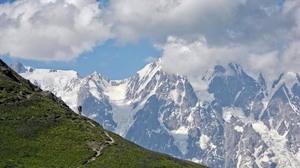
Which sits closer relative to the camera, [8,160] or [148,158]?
[8,160]

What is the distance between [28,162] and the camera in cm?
7131

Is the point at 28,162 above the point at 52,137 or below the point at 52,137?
below

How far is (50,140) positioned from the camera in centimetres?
8200

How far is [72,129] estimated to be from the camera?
8981 centimetres

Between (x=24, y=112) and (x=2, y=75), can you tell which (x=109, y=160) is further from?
(x=2, y=75)

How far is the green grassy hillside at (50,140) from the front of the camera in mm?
73812

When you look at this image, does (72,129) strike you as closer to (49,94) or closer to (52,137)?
(52,137)

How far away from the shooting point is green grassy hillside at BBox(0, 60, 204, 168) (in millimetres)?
73812

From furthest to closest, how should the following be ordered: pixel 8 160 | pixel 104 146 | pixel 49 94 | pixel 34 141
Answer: pixel 49 94
pixel 104 146
pixel 34 141
pixel 8 160

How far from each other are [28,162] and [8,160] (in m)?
3.15

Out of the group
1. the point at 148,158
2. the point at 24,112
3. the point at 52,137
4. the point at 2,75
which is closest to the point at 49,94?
the point at 2,75

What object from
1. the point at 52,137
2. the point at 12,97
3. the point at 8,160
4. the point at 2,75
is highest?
the point at 2,75

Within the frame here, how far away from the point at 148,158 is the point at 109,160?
10.9 metres

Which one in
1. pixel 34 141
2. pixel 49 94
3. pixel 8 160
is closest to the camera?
pixel 8 160
